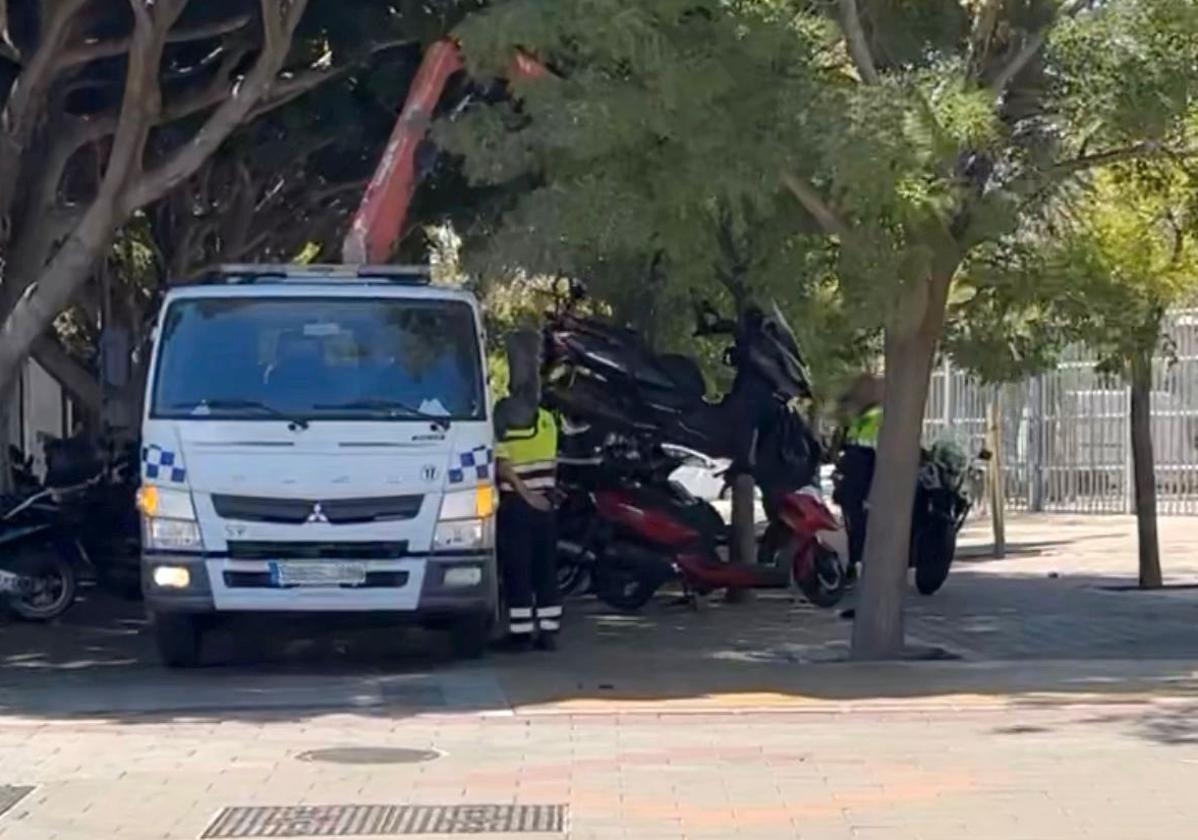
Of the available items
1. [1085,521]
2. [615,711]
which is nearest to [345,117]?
[615,711]

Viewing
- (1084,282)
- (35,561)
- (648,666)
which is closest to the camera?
(1084,282)

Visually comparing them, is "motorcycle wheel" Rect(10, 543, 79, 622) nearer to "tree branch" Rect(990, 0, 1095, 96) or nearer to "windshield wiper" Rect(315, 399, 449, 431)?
"windshield wiper" Rect(315, 399, 449, 431)

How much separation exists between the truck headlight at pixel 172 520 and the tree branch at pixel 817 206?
13.6ft

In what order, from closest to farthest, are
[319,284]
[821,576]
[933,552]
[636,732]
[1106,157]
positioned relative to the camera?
[636,732] → [1106,157] → [319,284] → [821,576] → [933,552]

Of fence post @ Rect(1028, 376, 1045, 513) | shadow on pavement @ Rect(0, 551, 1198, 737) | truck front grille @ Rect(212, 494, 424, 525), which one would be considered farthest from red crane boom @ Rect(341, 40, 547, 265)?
fence post @ Rect(1028, 376, 1045, 513)

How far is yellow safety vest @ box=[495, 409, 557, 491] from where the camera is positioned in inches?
642

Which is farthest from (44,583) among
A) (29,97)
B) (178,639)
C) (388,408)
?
(388,408)

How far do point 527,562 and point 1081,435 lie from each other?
19241 mm

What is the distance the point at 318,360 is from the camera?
15.0m

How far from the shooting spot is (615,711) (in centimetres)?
1340

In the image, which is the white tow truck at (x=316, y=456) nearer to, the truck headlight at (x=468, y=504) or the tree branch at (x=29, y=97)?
the truck headlight at (x=468, y=504)

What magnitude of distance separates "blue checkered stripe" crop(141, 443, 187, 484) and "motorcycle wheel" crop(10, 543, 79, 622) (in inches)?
156

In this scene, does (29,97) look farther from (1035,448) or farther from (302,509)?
(1035,448)

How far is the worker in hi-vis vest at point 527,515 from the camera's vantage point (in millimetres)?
16239
